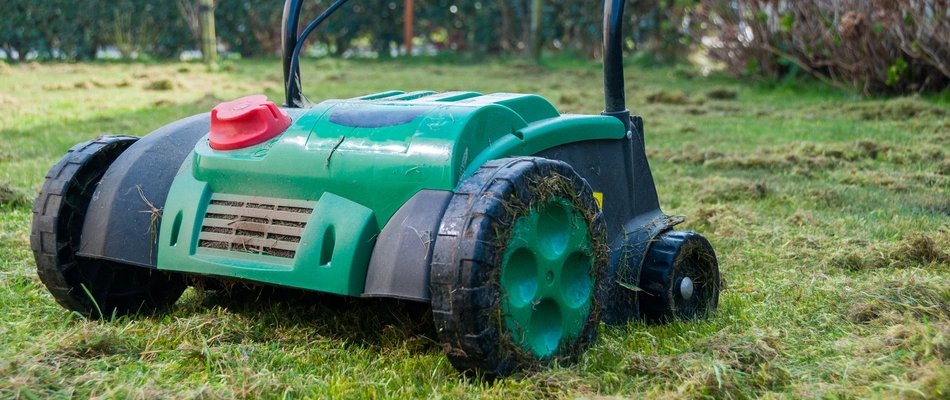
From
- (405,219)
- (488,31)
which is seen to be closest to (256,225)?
(405,219)

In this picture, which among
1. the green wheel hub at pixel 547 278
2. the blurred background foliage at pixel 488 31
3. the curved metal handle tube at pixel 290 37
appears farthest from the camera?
the blurred background foliage at pixel 488 31

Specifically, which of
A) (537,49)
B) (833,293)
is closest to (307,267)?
(833,293)

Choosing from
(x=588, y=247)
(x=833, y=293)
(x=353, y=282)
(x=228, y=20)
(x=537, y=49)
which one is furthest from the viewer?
A: (x=228, y=20)

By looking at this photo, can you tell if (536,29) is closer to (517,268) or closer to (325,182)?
(325,182)

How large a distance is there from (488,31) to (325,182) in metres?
12.0

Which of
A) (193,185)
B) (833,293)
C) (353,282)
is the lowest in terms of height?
(833,293)

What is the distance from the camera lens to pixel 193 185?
6.96 feet

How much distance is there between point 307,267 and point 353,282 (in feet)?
0.35

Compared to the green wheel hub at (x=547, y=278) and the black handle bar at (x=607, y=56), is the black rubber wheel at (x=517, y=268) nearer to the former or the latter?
the green wheel hub at (x=547, y=278)

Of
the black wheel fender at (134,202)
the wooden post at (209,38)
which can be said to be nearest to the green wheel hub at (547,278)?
the black wheel fender at (134,202)

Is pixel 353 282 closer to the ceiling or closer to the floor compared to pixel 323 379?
closer to the ceiling

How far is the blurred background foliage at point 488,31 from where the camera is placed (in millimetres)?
8039

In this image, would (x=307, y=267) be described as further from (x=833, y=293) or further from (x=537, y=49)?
(x=537, y=49)

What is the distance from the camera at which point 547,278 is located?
6.20 feet
